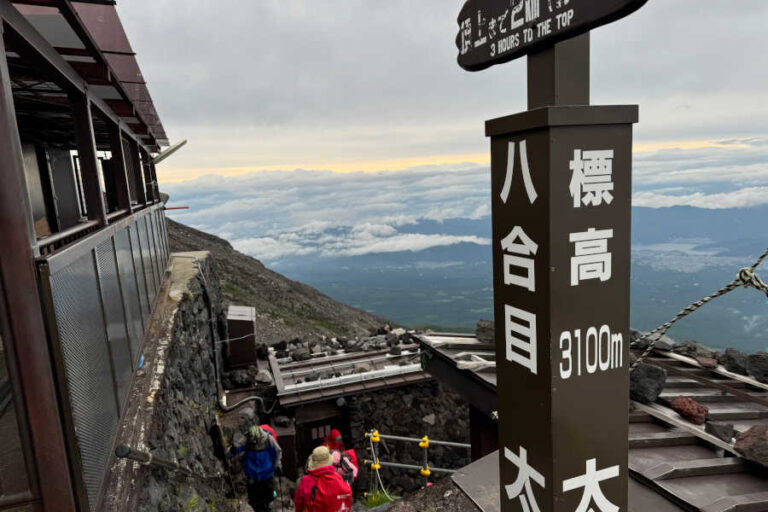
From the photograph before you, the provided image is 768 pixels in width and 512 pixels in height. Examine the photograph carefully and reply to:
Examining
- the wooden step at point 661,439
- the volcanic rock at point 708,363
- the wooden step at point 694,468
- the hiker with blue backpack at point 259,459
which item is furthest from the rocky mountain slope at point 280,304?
the wooden step at point 694,468

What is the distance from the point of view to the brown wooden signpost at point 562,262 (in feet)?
8.77

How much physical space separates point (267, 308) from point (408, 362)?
2460 centimetres

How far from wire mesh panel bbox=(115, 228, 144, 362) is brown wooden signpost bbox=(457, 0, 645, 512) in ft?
18.8

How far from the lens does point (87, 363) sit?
4.17 meters

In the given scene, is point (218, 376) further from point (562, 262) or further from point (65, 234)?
point (562, 262)

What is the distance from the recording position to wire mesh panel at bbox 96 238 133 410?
5.27 m

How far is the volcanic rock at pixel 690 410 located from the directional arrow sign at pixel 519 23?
4.89 metres

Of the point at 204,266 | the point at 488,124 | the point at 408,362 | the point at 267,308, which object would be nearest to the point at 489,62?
the point at 488,124

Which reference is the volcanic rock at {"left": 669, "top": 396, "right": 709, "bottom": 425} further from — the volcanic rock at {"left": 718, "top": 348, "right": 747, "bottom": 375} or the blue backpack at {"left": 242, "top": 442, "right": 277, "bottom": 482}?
the blue backpack at {"left": 242, "top": 442, "right": 277, "bottom": 482}

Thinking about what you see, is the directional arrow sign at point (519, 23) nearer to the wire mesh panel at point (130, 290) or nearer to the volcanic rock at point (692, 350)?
the wire mesh panel at point (130, 290)

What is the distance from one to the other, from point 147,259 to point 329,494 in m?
6.64

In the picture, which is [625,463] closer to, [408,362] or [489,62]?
[489,62]

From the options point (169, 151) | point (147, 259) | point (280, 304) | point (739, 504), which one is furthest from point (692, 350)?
point (280, 304)

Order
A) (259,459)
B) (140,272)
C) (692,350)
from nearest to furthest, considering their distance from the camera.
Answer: (692,350) → (259,459) → (140,272)
